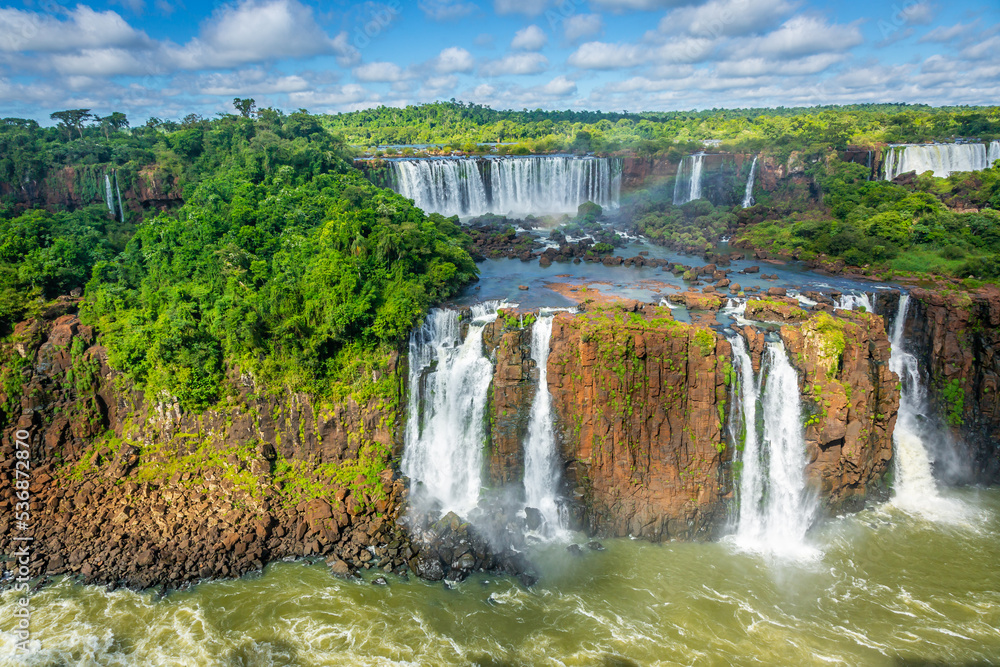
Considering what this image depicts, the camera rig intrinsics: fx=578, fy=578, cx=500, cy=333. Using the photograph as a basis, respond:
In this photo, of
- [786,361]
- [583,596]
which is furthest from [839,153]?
[583,596]

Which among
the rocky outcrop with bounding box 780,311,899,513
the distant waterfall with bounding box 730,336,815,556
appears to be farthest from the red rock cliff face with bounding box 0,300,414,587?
the rocky outcrop with bounding box 780,311,899,513

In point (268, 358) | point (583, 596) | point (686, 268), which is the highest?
point (686, 268)

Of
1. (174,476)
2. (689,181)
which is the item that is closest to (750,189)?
(689,181)

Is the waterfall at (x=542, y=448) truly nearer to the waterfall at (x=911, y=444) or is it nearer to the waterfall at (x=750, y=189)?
the waterfall at (x=911, y=444)

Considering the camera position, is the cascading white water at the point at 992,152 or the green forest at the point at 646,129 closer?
the cascading white water at the point at 992,152

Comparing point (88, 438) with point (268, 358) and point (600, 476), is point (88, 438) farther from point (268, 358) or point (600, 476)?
point (600, 476)

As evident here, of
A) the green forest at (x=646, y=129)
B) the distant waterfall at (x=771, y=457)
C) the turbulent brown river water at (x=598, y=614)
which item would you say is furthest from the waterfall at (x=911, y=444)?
the green forest at (x=646, y=129)

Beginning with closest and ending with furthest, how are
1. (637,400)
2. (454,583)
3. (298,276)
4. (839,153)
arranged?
(454,583), (637,400), (298,276), (839,153)
